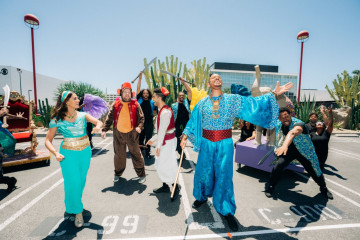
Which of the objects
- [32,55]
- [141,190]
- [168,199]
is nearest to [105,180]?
[141,190]

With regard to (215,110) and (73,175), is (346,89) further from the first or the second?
(73,175)

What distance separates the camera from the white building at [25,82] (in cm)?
2931

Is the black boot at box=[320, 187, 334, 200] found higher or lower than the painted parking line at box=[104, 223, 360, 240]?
higher

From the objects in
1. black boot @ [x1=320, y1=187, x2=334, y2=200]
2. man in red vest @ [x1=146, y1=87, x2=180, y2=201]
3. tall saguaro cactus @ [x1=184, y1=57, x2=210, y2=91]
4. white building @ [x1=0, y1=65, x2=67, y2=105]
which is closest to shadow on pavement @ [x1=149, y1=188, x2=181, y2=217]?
man in red vest @ [x1=146, y1=87, x2=180, y2=201]

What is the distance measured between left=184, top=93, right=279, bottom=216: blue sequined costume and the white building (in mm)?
27874

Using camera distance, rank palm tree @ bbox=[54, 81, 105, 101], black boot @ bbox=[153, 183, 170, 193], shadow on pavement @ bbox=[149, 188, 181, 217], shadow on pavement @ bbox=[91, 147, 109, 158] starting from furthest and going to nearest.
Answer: palm tree @ bbox=[54, 81, 105, 101] < shadow on pavement @ bbox=[91, 147, 109, 158] < black boot @ bbox=[153, 183, 170, 193] < shadow on pavement @ bbox=[149, 188, 181, 217]

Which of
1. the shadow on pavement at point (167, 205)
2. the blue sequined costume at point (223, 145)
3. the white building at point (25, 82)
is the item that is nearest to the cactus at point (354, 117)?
the blue sequined costume at point (223, 145)

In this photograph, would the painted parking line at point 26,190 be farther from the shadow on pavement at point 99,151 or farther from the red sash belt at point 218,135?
the red sash belt at point 218,135

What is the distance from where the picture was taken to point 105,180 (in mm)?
3904

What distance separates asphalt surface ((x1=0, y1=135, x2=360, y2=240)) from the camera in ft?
7.40

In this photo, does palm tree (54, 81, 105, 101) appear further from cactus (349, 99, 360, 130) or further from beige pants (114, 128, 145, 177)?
cactus (349, 99, 360, 130)

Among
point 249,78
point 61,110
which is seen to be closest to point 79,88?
point 61,110

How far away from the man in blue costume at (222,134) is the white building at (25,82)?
27.9 metres

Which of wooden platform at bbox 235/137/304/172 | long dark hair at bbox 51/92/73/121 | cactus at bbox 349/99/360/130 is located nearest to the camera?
long dark hair at bbox 51/92/73/121
